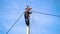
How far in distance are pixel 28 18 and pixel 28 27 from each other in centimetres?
192

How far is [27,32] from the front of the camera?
35.7 metres

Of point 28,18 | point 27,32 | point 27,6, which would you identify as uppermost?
point 27,6

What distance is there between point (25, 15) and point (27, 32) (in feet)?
12.2

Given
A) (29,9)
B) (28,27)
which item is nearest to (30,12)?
(29,9)

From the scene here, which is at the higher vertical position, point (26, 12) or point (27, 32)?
point (26, 12)

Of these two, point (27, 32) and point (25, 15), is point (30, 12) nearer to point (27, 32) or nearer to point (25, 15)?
point (25, 15)

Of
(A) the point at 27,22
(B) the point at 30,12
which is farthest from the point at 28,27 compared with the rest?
(B) the point at 30,12

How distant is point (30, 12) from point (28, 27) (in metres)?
3.40

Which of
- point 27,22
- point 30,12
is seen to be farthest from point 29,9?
point 27,22

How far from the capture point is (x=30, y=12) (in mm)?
35156

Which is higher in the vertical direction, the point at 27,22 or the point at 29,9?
the point at 29,9

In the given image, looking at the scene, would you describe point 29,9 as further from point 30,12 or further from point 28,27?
point 28,27

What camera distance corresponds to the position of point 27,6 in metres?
35.3

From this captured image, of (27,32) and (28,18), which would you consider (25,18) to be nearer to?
(28,18)
